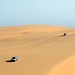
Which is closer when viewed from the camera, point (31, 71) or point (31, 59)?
point (31, 71)

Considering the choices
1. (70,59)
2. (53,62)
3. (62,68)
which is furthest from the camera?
(70,59)

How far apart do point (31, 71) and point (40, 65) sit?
231 cm

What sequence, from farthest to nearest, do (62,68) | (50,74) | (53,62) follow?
(53,62)
(62,68)
(50,74)

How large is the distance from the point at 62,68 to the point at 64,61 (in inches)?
110

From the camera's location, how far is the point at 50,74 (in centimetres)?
1594

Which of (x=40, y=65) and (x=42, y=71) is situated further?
(x=40, y=65)

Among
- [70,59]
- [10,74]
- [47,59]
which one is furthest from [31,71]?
[70,59]

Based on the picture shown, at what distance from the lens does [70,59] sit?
21.6 metres

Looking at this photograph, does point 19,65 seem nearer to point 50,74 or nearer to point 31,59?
point 31,59

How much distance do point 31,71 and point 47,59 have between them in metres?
5.14

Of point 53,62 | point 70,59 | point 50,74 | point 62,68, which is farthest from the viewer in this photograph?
point 70,59

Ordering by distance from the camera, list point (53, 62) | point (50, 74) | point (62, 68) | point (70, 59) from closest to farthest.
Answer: point (50, 74) → point (62, 68) → point (53, 62) → point (70, 59)

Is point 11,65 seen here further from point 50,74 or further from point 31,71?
point 50,74

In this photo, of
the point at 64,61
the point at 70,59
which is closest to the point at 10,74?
the point at 64,61
